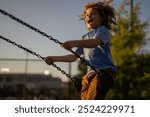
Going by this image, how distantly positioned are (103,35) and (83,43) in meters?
0.14

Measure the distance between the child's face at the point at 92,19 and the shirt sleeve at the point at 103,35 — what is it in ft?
0.22

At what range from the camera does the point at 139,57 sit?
24.4ft

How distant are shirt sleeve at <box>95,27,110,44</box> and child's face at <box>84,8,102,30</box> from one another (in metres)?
0.07

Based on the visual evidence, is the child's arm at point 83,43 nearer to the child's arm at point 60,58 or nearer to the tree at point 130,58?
the child's arm at point 60,58

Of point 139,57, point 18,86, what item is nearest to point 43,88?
point 18,86

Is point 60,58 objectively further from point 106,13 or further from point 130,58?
point 130,58

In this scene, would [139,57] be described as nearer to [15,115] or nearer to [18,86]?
[18,86]

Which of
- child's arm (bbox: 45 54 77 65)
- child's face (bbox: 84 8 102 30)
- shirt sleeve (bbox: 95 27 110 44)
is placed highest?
child's face (bbox: 84 8 102 30)

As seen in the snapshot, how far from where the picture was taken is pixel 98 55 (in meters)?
2.35

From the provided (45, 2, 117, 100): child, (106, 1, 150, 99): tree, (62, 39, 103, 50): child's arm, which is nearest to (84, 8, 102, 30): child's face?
(45, 2, 117, 100): child

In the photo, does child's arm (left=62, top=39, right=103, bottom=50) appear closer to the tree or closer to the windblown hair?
the windblown hair

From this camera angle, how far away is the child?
2318 mm

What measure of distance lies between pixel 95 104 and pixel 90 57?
235 mm

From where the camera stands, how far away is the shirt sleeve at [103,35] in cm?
233
